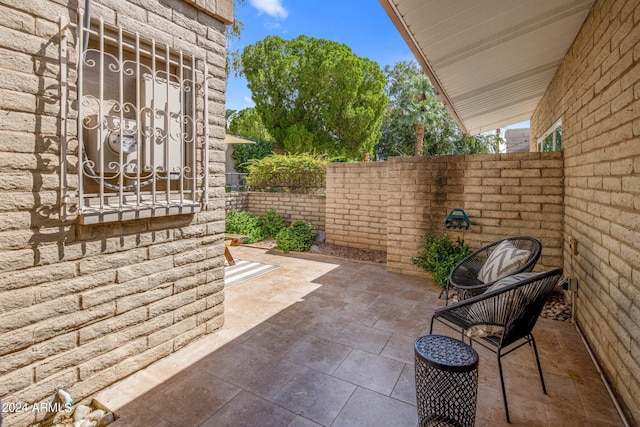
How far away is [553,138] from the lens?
17.4 ft

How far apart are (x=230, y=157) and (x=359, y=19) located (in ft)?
45.2

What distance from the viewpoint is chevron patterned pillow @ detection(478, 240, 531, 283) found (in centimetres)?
298

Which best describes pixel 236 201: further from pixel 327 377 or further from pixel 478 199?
pixel 327 377

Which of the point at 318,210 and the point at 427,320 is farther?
the point at 318,210

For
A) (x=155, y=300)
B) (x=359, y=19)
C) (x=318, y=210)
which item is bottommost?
(x=155, y=300)

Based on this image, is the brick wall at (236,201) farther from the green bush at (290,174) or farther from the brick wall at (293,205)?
the green bush at (290,174)

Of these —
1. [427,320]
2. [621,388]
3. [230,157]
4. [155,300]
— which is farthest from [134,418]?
[230,157]

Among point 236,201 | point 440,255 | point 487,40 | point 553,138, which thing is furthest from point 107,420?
point 236,201

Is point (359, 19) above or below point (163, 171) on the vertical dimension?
above

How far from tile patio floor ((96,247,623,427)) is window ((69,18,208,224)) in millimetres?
1257

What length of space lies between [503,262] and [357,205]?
3888mm

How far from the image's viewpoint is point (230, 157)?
16.7 metres

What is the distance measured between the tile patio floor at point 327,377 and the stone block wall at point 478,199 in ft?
4.53

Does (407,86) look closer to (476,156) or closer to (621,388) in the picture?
(476,156)
